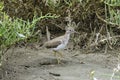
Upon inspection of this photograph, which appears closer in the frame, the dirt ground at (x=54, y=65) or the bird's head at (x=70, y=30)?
the dirt ground at (x=54, y=65)

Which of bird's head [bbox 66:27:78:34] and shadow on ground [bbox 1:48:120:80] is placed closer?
shadow on ground [bbox 1:48:120:80]

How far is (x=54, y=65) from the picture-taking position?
711cm

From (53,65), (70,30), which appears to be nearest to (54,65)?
(53,65)

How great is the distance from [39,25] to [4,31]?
2.65 m

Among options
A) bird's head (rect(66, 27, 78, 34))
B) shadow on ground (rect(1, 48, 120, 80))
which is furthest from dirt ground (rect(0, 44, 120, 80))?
bird's head (rect(66, 27, 78, 34))

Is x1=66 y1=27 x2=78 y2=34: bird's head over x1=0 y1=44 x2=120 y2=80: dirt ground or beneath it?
over

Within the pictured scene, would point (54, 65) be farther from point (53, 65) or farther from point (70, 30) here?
point (70, 30)

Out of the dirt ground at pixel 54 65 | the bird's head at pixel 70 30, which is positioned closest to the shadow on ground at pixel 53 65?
the dirt ground at pixel 54 65

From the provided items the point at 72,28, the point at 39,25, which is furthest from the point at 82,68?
the point at 39,25

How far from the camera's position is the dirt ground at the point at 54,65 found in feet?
20.9

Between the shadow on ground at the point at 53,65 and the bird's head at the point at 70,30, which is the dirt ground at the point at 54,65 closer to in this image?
the shadow on ground at the point at 53,65

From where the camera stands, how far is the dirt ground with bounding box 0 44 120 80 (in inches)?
251

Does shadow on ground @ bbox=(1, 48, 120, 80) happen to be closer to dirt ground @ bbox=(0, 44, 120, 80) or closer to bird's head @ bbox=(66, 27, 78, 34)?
dirt ground @ bbox=(0, 44, 120, 80)

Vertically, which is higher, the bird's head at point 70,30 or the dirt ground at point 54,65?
the bird's head at point 70,30
